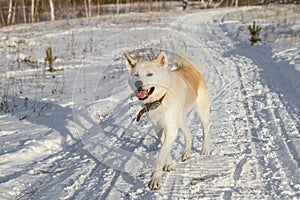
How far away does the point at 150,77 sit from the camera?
323 cm

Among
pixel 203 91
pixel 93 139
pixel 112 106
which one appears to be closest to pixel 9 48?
pixel 112 106

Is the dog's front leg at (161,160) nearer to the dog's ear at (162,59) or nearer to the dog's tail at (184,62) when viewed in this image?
the dog's ear at (162,59)

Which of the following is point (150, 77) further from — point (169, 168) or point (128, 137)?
point (128, 137)

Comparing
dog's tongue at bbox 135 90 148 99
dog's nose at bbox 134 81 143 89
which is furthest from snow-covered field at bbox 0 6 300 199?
dog's nose at bbox 134 81 143 89

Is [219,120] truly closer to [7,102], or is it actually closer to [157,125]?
[157,125]

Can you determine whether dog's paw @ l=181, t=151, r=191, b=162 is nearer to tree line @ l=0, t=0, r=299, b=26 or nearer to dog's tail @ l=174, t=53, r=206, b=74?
dog's tail @ l=174, t=53, r=206, b=74

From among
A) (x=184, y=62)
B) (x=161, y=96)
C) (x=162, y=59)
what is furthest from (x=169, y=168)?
(x=184, y=62)

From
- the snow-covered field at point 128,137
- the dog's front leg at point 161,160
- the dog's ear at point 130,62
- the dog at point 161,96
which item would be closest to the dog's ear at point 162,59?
the dog at point 161,96

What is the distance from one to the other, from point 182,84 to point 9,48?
34.3 ft

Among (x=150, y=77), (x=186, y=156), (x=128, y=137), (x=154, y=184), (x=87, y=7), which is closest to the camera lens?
(x=150, y=77)

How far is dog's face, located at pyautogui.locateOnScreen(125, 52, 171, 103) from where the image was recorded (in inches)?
127

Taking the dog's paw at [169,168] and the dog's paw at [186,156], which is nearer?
the dog's paw at [169,168]

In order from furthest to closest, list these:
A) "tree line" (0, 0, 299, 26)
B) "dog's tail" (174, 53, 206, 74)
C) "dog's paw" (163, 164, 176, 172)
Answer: "tree line" (0, 0, 299, 26) < "dog's tail" (174, 53, 206, 74) < "dog's paw" (163, 164, 176, 172)

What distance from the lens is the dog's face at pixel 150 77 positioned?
3.23 m
